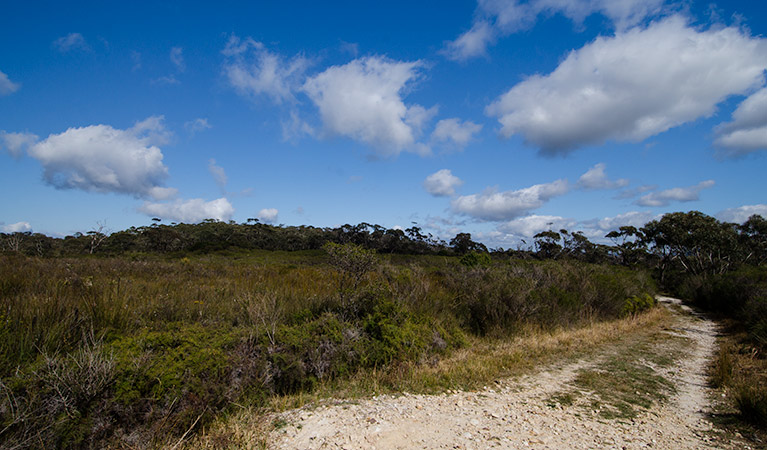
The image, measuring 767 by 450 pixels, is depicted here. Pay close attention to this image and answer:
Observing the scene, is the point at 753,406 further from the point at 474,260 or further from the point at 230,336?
the point at 474,260

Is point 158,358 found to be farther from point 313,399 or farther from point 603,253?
point 603,253

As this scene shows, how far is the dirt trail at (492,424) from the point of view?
380 cm

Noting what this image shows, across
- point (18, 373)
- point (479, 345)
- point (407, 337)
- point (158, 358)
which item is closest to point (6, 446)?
point (18, 373)

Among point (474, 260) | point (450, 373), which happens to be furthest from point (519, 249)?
point (450, 373)

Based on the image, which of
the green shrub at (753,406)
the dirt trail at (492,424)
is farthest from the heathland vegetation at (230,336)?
the dirt trail at (492,424)

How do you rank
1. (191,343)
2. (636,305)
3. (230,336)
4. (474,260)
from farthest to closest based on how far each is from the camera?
(474,260)
(636,305)
(230,336)
(191,343)

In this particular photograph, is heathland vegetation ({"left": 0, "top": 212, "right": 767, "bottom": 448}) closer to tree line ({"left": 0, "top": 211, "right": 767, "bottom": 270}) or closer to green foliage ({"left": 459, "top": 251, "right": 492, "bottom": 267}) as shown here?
green foliage ({"left": 459, "top": 251, "right": 492, "bottom": 267})

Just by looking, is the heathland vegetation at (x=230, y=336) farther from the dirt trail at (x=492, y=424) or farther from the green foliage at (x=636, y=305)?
the dirt trail at (x=492, y=424)

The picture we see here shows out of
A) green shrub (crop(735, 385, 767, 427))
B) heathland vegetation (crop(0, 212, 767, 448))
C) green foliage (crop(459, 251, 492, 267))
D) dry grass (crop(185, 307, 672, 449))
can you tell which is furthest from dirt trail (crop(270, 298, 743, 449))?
green foliage (crop(459, 251, 492, 267))

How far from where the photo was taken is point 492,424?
14.2ft

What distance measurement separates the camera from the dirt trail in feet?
12.5

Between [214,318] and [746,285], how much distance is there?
23.6 m

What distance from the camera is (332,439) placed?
3730 millimetres

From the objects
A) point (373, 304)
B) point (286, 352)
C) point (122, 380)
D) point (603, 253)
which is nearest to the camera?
point (122, 380)
